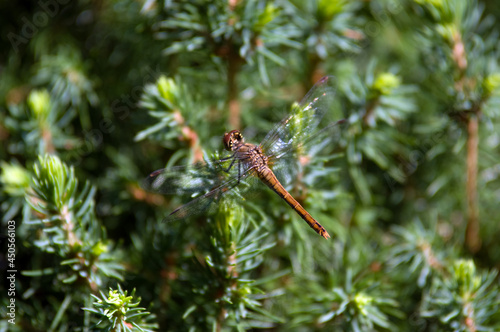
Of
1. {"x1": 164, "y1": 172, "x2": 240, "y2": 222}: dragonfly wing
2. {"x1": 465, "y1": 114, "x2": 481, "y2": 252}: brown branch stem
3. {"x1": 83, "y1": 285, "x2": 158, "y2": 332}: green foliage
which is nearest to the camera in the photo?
{"x1": 83, "y1": 285, "x2": 158, "y2": 332}: green foliage

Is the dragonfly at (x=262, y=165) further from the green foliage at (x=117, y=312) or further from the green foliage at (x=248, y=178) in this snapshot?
the green foliage at (x=117, y=312)

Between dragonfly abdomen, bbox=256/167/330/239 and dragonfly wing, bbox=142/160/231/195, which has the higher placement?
dragonfly wing, bbox=142/160/231/195

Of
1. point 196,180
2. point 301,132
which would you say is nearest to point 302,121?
point 301,132

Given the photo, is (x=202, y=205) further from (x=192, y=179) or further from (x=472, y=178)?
(x=472, y=178)

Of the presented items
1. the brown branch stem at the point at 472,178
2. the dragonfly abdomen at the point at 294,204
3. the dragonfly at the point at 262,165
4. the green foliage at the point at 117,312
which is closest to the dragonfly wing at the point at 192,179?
the dragonfly at the point at 262,165

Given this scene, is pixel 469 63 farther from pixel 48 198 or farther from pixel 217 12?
pixel 48 198

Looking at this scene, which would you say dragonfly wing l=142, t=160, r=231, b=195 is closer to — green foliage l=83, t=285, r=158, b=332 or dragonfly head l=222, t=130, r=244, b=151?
dragonfly head l=222, t=130, r=244, b=151

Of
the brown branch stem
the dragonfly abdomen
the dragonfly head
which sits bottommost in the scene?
the brown branch stem

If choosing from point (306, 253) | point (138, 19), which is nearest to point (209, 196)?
point (306, 253)

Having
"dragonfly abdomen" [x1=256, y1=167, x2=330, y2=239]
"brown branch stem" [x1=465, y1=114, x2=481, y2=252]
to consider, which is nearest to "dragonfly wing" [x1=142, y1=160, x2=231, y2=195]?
"dragonfly abdomen" [x1=256, y1=167, x2=330, y2=239]
